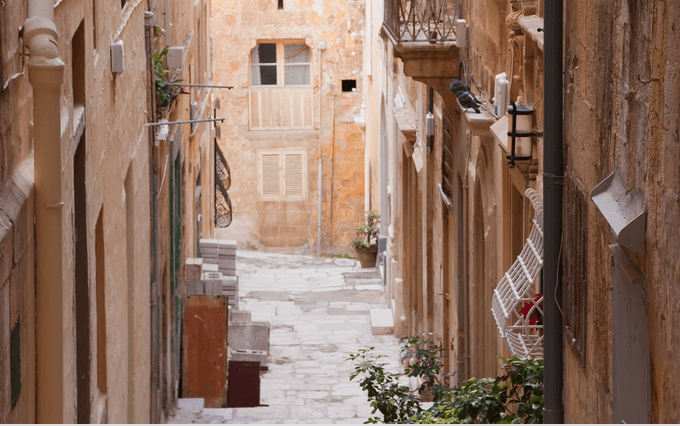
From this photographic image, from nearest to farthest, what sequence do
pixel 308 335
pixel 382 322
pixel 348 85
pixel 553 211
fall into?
pixel 553 211 → pixel 382 322 → pixel 308 335 → pixel 348 85

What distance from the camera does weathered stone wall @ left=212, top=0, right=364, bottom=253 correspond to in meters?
29.9

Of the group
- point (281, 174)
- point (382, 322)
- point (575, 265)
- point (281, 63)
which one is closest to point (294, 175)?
point (281, 174)

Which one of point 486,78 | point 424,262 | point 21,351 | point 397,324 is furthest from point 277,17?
point 21,351

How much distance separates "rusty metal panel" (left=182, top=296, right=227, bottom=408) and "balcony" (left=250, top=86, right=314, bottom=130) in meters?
17.0

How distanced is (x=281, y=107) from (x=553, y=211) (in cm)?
2503

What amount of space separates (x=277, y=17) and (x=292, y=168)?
13.5ft

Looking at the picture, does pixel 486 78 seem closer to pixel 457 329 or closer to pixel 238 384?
pixel 457 329

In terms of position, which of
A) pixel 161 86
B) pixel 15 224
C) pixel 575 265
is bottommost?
pixel 575 265

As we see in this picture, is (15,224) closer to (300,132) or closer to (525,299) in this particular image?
(525,299)

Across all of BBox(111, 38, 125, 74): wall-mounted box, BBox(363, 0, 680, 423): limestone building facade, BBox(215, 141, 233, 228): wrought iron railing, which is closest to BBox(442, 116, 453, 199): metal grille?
BBox(363, 0, 680, 423): limestone building facade

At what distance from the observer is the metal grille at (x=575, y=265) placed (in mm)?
4832

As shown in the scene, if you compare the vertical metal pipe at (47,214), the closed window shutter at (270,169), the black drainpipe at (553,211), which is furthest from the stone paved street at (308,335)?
the vertical metal pipe at (47,214)

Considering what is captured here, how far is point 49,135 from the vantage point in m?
4.41

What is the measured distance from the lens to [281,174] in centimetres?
3019
